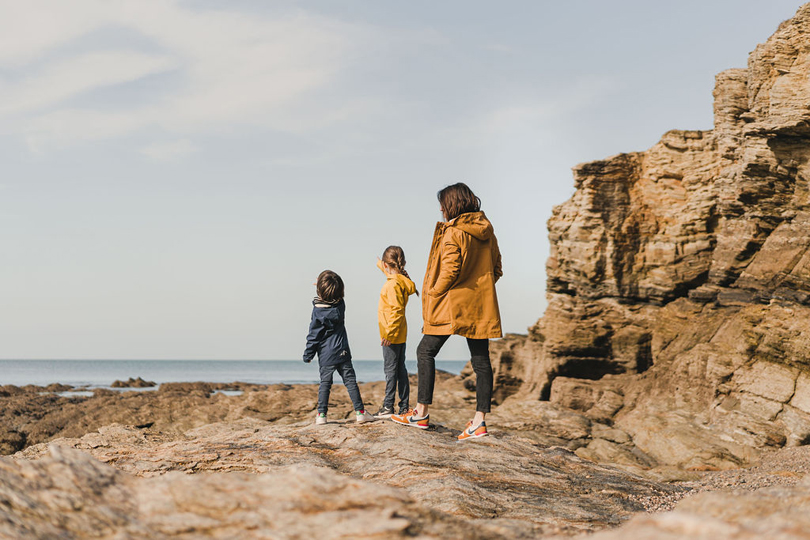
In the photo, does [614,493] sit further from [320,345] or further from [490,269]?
[320,345]

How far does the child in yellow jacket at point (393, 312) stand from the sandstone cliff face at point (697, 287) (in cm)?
684

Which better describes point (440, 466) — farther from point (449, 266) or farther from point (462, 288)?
point (449, 266)

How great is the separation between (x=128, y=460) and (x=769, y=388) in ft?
44.2

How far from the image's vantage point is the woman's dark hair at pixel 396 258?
9.38 m

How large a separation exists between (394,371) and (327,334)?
116 centimetres

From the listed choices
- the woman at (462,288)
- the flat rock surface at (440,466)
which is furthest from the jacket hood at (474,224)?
the flat rock surface at (440,466)

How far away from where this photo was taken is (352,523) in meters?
2.77

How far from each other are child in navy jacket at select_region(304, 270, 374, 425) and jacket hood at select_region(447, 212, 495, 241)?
214cm

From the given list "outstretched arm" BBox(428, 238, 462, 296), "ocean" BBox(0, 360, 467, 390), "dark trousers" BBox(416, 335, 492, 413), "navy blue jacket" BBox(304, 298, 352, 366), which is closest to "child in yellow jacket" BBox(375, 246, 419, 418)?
"navy blue jacket" BBox(304, 298, 352, 366)

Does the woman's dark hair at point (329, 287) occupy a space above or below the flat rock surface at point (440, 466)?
above

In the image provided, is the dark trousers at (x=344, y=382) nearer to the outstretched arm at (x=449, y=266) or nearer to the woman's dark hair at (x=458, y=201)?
the outstretched arm at (x=449, y=266)

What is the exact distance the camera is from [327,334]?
9.13m

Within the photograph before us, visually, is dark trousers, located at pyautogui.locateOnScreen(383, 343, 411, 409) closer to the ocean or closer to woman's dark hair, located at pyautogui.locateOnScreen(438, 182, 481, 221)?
woman's dark hair, located at pyautogui.locateOnScreen(438, 182, 481, 221)

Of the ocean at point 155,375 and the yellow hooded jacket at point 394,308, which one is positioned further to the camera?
the ocean at point 155,375
